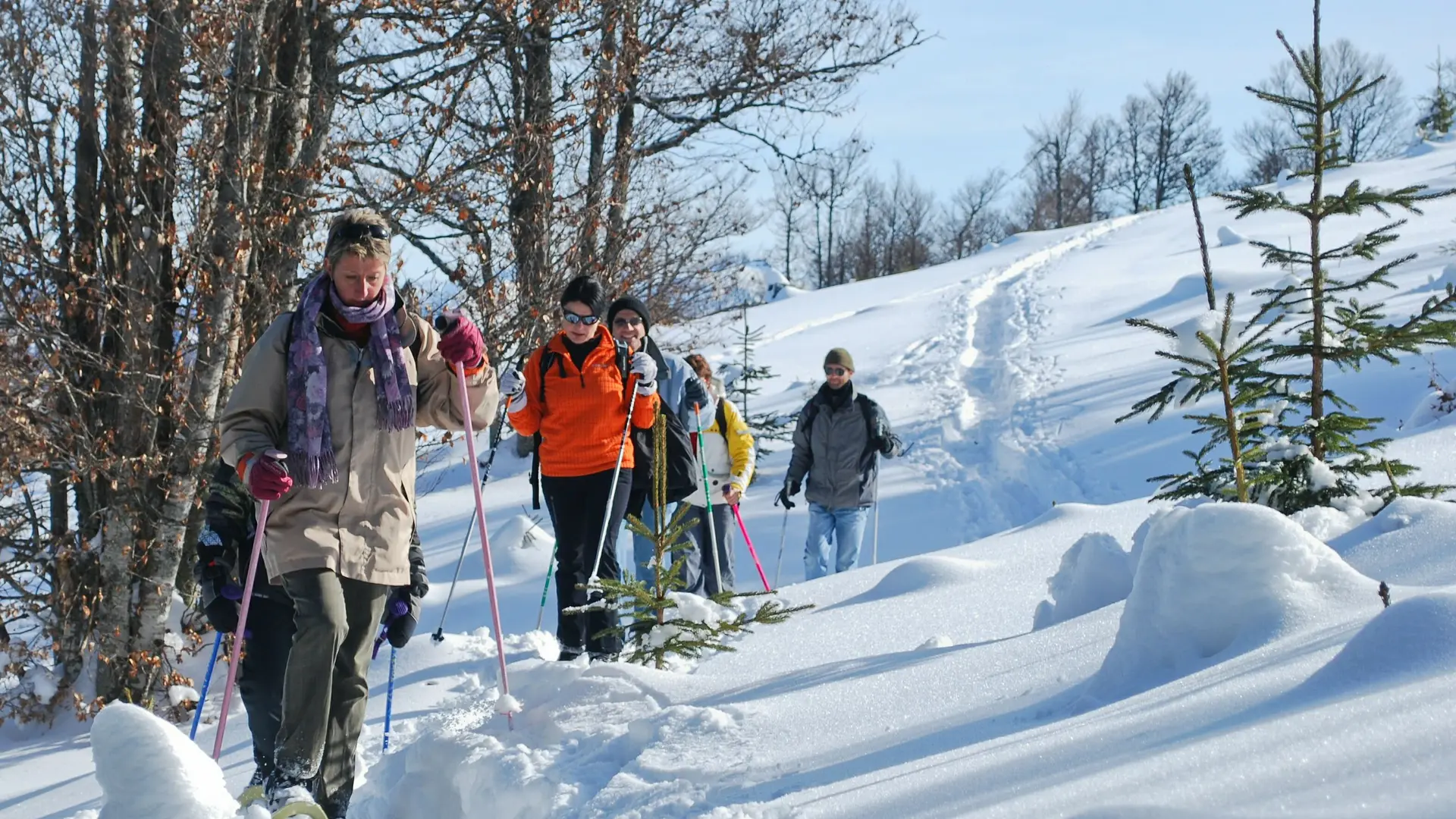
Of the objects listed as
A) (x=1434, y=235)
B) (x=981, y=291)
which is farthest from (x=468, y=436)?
(x=981, y=291)

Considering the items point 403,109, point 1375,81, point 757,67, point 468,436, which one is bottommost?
point 468,436

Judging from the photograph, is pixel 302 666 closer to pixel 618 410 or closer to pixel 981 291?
pixel 618 410

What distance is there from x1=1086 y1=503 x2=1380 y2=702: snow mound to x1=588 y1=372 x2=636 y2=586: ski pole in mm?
3009

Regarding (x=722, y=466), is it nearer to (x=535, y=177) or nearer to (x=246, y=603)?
(x=535, y=177)

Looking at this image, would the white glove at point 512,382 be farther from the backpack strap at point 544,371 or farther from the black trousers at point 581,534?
the black trousers at point 581,534

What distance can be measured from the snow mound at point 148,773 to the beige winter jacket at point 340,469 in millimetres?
1190

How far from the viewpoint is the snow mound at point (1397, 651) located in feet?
7.54

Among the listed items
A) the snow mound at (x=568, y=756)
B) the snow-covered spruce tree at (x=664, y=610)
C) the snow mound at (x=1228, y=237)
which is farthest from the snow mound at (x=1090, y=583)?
the snow mound at (x=1228, y=237)

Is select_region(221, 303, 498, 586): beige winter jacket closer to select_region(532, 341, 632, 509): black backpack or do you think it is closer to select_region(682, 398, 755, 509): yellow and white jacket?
select_region(532, 341, 632, 509): black backpack

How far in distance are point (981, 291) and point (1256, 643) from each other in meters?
27.3

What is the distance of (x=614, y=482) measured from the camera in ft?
19.5

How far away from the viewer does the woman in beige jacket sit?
3.88 metres

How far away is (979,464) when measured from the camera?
1490 cm

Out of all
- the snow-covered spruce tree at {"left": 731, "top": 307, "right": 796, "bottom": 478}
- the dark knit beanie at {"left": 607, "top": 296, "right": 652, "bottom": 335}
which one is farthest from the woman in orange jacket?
the snow-covered spruce tree at {"left": 731, "top": 307, "right": 796, "bottom": 478}
